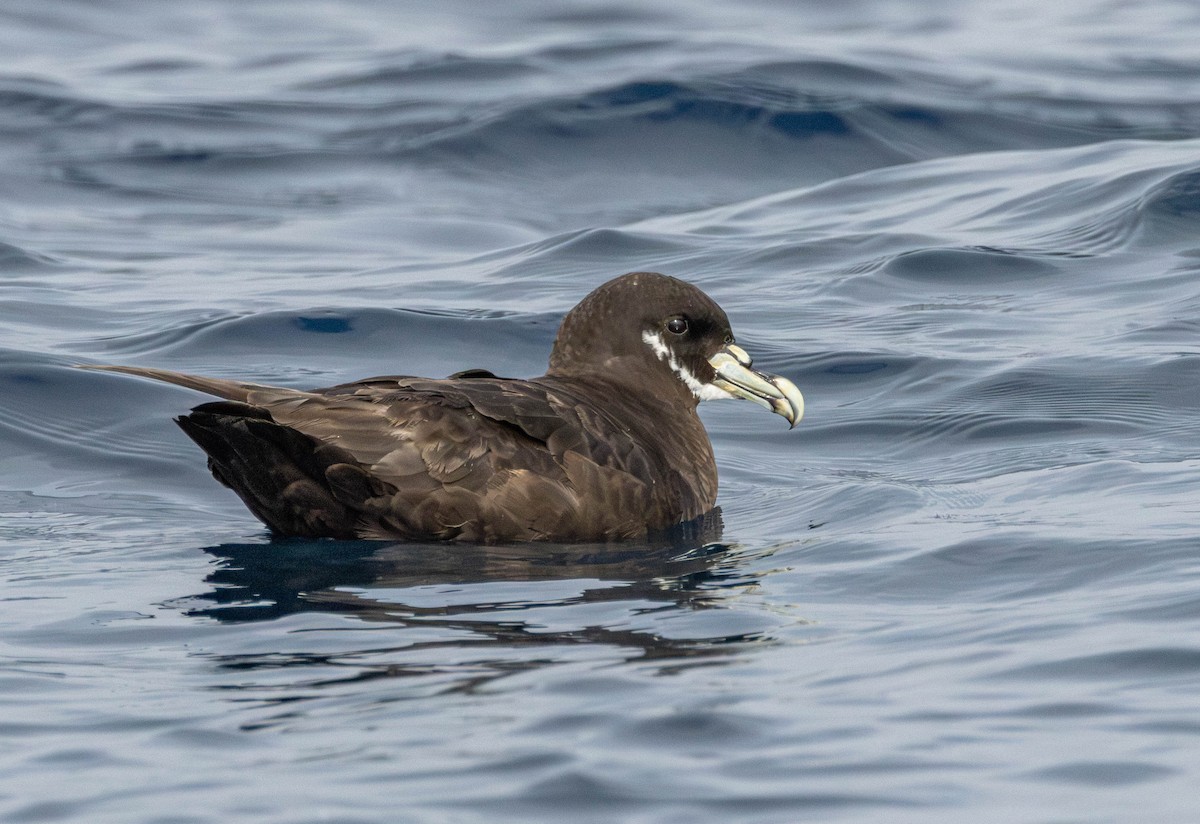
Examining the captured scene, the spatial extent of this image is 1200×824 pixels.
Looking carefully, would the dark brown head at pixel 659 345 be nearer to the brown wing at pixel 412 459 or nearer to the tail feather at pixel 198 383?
the brown wing at pixel 412 459

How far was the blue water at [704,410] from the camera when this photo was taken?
13.1ft

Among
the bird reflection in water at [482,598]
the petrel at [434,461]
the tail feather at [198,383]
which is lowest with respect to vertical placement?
the bird reflection in water at [482,598]

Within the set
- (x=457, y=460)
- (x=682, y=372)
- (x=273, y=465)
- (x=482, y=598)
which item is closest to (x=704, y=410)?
(x=682, y=372)

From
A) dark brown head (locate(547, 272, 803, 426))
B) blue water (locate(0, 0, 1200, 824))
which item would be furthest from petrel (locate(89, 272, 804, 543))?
dark brown head (locate(547, 272, 803, 426))

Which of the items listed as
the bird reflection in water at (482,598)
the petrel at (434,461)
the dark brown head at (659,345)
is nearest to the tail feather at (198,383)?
the petrel at (434,461)

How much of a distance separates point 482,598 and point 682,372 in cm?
205

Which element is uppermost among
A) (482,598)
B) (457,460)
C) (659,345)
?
(659,345)

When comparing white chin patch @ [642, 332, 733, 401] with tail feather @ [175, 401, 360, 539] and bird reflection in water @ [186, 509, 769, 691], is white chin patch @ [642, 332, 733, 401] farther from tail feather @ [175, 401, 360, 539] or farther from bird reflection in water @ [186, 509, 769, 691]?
tail feather @ [175, 401, 360, 539]

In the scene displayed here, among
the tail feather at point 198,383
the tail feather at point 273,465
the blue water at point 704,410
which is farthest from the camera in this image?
the tail feather at point 273,465

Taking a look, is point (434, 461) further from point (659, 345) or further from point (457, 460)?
point (659, 345)

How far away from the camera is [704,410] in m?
9.09

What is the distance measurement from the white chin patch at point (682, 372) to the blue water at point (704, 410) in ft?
1.39

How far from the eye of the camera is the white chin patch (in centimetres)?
713

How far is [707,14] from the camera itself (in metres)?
19.7
